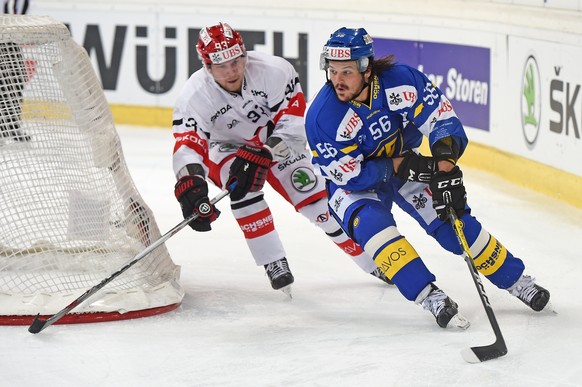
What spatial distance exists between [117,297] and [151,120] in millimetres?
4407

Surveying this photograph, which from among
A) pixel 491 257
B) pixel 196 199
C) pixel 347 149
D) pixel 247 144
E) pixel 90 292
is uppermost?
pixel 347 149

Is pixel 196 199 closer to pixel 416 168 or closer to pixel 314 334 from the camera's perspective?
pixel 314 334

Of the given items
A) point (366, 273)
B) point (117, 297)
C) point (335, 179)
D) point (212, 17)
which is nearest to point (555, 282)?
point (366, 273)

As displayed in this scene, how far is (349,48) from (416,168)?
45cm

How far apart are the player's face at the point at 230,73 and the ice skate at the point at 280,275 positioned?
2.22ft

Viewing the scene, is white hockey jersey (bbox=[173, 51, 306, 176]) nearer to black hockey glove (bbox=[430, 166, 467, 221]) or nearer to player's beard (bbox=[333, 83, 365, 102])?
player's beard (bbox=[333, 83, 365, 102])

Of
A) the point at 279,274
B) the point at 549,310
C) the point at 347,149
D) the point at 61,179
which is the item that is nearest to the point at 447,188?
the point at 347,149

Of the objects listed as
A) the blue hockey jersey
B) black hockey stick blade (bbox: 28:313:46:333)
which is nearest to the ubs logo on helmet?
the blue hockey jersey

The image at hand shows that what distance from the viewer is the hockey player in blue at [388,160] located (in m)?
3.44

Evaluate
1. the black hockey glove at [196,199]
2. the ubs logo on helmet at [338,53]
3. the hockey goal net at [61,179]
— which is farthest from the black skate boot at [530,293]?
the hockey goal net at [61,179]

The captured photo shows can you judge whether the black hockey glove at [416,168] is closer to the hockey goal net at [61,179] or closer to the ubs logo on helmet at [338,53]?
the ubs logo on helmet at [338,53]

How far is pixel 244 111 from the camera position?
4.05m

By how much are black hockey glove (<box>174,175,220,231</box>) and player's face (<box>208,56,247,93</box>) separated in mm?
386

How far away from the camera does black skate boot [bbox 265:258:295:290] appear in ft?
13.2
